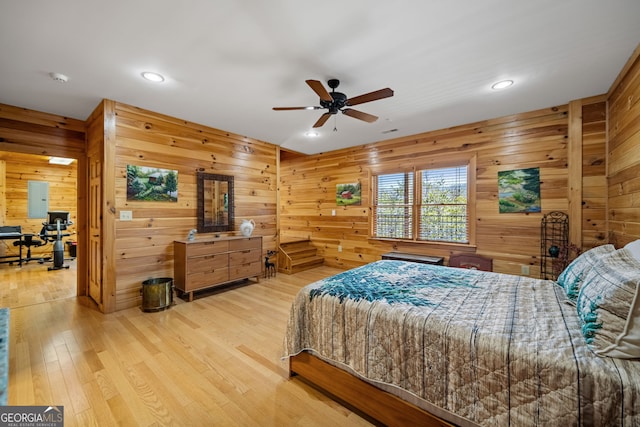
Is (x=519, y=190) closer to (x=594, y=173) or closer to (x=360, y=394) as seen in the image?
(x=594, y=173)

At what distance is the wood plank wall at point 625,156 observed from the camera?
2.38 m

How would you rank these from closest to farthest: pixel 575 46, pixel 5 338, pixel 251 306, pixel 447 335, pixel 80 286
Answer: pixel 447 335 → pixel 5 338 → pixel 575 46 → pixel 251 306 → pixel 80 286

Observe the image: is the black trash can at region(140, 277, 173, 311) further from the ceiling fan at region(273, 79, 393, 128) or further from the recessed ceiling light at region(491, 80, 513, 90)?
the recessed ceiling light at region(491, 80, 513, 90)

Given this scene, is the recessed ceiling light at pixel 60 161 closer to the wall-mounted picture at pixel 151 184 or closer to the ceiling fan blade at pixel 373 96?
the wall-mounted picture at pixel 151 184

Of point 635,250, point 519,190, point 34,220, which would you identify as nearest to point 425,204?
point 519,190

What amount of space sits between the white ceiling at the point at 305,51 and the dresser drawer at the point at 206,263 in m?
2.10

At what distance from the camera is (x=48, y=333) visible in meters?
2.73

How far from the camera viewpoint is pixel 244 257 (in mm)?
4379

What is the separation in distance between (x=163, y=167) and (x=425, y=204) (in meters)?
4.30

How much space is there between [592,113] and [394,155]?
2651mm

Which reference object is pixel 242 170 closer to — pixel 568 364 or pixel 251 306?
pixel 251 306

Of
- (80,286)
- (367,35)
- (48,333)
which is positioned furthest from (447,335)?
(80,286)

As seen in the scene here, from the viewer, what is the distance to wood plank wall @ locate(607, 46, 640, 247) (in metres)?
2.38

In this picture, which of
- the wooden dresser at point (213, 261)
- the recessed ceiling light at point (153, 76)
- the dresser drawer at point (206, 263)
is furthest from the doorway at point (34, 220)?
the recessed ceiling light at point (153, 76)
